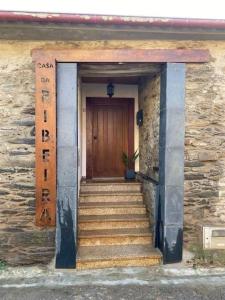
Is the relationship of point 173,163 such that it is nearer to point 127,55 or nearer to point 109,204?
point 109,204

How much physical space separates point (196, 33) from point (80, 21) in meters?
1.78

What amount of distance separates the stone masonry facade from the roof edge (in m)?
0.44

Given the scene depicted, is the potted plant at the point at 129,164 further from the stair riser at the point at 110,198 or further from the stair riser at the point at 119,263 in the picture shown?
the stair riser at the point at 119,263

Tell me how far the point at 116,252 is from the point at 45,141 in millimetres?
2146

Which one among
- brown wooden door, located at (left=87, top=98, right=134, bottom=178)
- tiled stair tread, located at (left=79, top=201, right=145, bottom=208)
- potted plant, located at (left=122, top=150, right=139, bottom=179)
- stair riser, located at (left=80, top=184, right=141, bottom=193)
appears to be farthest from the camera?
brown wooden door, located at (left=87, top=98, right=134, bottom=178)

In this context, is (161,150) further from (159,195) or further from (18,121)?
(18,121)

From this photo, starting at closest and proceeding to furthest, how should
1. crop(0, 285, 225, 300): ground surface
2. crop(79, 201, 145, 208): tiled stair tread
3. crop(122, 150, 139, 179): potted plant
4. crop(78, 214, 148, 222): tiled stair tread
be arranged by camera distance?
1. crop(0, 285, 225, 300): ground surface
2. crop(78, 214, 148, 222): tiled stair tread
3. crop(79, 201, 145, 208): tiled stair tread
4. crop(122, 150, 139, 179): potted plant

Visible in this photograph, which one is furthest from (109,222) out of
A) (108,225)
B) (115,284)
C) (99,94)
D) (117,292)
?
(99,94)

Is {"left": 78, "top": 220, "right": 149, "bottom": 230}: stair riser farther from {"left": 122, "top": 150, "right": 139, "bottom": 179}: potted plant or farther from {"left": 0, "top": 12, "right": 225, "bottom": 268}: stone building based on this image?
{"left": 122, "top": 150, "right": 139, "bottom": 179}: potted plant

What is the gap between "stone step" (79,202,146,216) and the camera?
217 inches

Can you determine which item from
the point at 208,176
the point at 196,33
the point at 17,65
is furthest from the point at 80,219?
the point at 196,33

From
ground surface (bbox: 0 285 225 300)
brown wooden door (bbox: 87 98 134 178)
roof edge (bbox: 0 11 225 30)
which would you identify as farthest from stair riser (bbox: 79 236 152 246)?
roof edge (bbox: 0 11 225 30)

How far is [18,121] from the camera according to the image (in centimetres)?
458

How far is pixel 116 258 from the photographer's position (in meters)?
4.64
